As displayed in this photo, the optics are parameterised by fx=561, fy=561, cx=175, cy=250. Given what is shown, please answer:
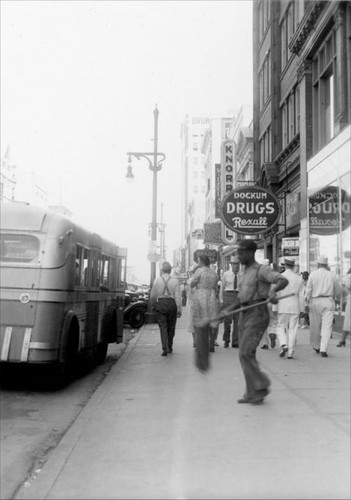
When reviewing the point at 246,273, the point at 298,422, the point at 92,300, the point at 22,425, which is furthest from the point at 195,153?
the point at 92,300

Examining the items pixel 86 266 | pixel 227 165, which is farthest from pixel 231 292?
pixel 227 165

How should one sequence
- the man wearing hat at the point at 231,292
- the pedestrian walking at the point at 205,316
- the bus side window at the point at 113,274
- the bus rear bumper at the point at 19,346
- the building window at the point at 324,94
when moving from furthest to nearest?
the bus side window at the point at 113,274 < the bus rear bumper at the point at 19,346 < the man wearing hat at the point at 231,292 < the pedestrian walking at the point at 205,316 < the building window at the point at 324,94

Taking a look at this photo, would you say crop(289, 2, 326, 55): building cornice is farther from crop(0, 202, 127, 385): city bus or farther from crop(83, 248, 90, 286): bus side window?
crop(83, 248, 90, 286): bus side window

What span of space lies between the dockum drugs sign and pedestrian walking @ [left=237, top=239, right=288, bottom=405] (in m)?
0.33

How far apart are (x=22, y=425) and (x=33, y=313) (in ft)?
3.65

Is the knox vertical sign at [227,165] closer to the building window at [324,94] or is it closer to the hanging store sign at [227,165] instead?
the hanging store sign at [227,165]

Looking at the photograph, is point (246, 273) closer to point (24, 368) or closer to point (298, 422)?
point (298, 422)

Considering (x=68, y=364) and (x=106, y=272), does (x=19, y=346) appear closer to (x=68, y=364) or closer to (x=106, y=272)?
(x=68, y=364)

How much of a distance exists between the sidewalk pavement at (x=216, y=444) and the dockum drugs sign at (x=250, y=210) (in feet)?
1.51

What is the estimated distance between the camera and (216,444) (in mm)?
3252

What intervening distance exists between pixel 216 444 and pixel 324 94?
2377mm

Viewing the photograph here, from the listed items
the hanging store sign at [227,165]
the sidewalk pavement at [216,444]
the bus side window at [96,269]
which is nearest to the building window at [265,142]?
the sidewalk pavement at [216,444]

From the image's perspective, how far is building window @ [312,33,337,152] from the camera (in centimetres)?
139

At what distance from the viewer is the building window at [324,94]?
4.56 feet
